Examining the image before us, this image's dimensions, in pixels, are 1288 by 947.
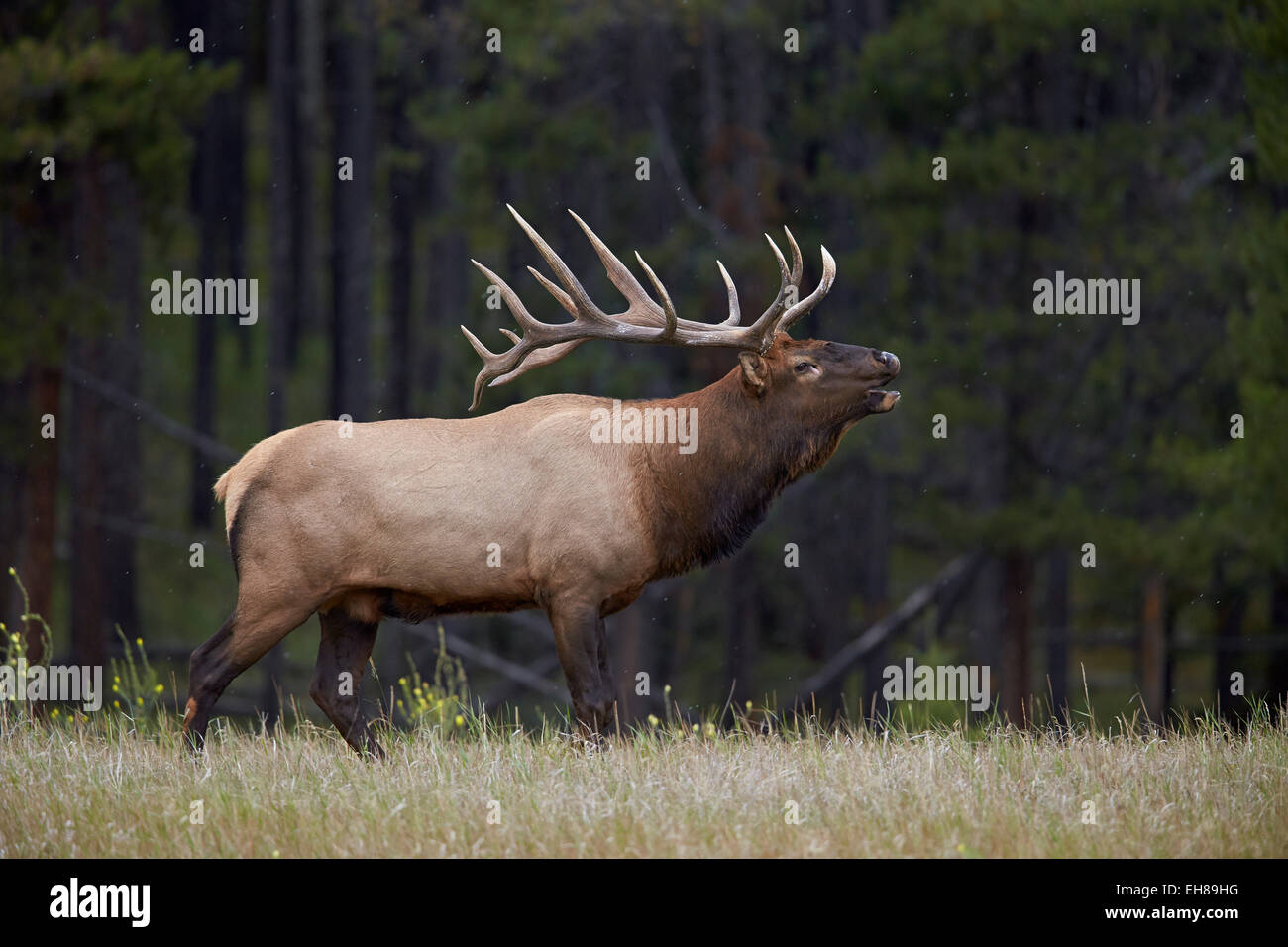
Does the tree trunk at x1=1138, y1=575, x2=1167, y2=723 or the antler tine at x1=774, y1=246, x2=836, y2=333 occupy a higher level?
the antler tine at x1=774, y1=246, x2=836, y2=333

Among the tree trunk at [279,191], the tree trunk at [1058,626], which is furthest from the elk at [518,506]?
the tree trunk at [279,191]

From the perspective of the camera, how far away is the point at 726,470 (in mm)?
7500

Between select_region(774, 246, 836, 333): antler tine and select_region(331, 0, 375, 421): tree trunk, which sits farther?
select_region(331, 0, 375, 421): tree trunk

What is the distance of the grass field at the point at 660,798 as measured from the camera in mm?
5402

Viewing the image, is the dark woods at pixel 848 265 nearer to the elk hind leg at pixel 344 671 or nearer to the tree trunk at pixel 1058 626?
the tree trunk at pixel 1058 626

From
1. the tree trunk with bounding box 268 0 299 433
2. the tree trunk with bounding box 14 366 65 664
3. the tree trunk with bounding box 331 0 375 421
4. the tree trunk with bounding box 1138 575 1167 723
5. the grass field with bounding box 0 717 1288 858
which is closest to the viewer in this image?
the grass field with bounding box 0 717 1288 858

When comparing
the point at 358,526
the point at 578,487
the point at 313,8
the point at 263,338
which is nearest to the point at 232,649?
the point at 358,526

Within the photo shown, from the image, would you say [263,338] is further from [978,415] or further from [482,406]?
[978,415]

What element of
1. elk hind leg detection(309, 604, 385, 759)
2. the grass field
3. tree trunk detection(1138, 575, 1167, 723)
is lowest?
tree trunk detection(1138, 575, 1167, 723)

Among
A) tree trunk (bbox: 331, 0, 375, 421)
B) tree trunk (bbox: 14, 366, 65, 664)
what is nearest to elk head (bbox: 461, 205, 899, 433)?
tree trunk (bbox: 331, 0, 375, 421)

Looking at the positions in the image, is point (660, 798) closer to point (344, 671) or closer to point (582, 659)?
point (582, 659)

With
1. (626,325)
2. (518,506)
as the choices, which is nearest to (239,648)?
(518,506)

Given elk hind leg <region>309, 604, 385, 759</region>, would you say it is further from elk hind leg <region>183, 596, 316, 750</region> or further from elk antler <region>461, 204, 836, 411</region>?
elk antler <region>461, 204, 836, 411</region>

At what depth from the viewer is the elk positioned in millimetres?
7016
